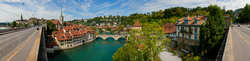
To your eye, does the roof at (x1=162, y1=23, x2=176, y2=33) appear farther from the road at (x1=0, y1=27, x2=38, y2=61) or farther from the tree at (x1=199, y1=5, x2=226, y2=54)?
the road at (x1=0, y1=27, x2=38, y2=61)

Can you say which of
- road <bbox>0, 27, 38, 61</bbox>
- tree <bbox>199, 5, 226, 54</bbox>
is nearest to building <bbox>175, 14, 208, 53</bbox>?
tree <bbox>199, 5, 226, 54</bbox>

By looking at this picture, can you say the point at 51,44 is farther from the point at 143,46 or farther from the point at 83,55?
the point at 143,46

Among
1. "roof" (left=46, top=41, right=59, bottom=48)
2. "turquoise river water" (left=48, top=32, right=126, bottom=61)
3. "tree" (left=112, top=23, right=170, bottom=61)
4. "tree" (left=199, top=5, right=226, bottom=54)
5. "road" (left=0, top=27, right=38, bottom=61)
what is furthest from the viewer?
"roof" (left=46, top=41, right=59, bottom=48)

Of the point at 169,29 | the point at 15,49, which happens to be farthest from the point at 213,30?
the point at 15,49

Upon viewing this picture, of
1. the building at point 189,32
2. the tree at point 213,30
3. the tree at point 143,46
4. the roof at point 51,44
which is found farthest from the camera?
the roof at point 51,44

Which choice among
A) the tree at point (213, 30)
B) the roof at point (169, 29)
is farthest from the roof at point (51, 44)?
the tree at point (213, 30)

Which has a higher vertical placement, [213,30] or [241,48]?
[213,30]

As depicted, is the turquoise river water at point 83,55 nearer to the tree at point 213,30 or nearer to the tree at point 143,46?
the tree at point 143,46
